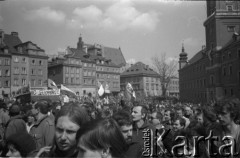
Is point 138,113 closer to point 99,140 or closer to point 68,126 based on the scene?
point 68,126

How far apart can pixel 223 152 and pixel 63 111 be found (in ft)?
6.43

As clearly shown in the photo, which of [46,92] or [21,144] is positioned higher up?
[46,92]

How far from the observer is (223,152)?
303 centimetres

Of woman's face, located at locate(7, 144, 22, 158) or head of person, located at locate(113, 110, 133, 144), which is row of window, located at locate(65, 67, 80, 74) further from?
woman's face, located at locate(7, 144, 22, 158)

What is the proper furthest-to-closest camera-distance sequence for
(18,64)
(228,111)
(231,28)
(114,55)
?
1. (114,55)
2. (18,64)
3. (231,28)
4. (228,111)

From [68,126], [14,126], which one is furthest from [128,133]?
[14,126]

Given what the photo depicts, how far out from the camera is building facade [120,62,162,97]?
67375mm

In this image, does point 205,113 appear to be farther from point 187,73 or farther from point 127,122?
point 187,73

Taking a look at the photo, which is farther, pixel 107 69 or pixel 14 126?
→ pixel 107 69

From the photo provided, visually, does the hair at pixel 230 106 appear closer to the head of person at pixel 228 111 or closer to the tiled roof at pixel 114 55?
the head of person at pixel 228 111

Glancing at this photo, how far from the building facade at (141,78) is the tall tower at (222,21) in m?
28.3

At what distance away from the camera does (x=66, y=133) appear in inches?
94.3

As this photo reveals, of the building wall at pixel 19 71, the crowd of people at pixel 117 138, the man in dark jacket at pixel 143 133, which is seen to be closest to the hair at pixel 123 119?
the crowd of people at pixel 117 138

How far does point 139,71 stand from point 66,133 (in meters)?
67.0
